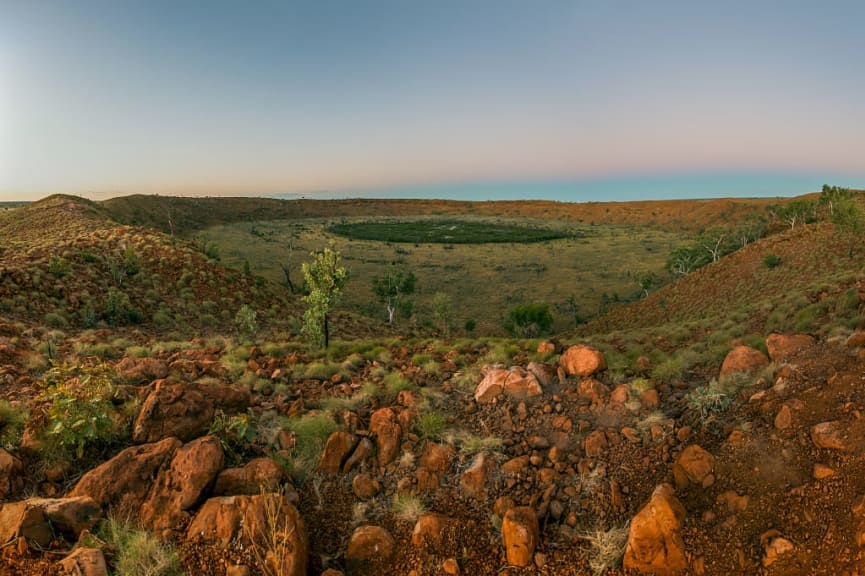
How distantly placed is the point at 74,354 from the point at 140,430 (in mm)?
6507

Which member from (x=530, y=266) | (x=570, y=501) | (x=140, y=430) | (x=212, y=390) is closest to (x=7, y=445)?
(x=140, y=430)

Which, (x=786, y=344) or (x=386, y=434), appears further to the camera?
(x=786, y=344)

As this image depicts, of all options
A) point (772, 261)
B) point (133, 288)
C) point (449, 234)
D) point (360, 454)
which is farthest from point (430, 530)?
point (449, 234)

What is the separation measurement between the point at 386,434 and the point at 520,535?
7.37 ft

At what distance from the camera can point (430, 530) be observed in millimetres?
4484

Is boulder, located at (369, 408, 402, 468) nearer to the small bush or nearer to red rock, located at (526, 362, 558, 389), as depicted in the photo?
red rock, located at (526, 362, 558, 389)

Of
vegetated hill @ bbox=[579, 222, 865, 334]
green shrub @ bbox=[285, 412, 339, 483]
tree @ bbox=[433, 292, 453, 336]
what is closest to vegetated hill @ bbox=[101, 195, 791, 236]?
tree @ bbox=[433, 292, 453, 336]

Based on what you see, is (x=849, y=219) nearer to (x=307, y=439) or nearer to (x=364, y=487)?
(x=364, y=487)

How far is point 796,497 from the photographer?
400 centimetres

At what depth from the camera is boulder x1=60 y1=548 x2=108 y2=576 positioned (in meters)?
3.88

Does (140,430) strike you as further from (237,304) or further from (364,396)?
(237,304)

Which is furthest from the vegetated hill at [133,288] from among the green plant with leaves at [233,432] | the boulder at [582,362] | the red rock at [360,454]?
the boulder at [582,362]

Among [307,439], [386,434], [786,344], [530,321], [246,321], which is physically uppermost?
[786,344]

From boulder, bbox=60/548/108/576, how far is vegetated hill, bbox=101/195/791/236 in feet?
211
